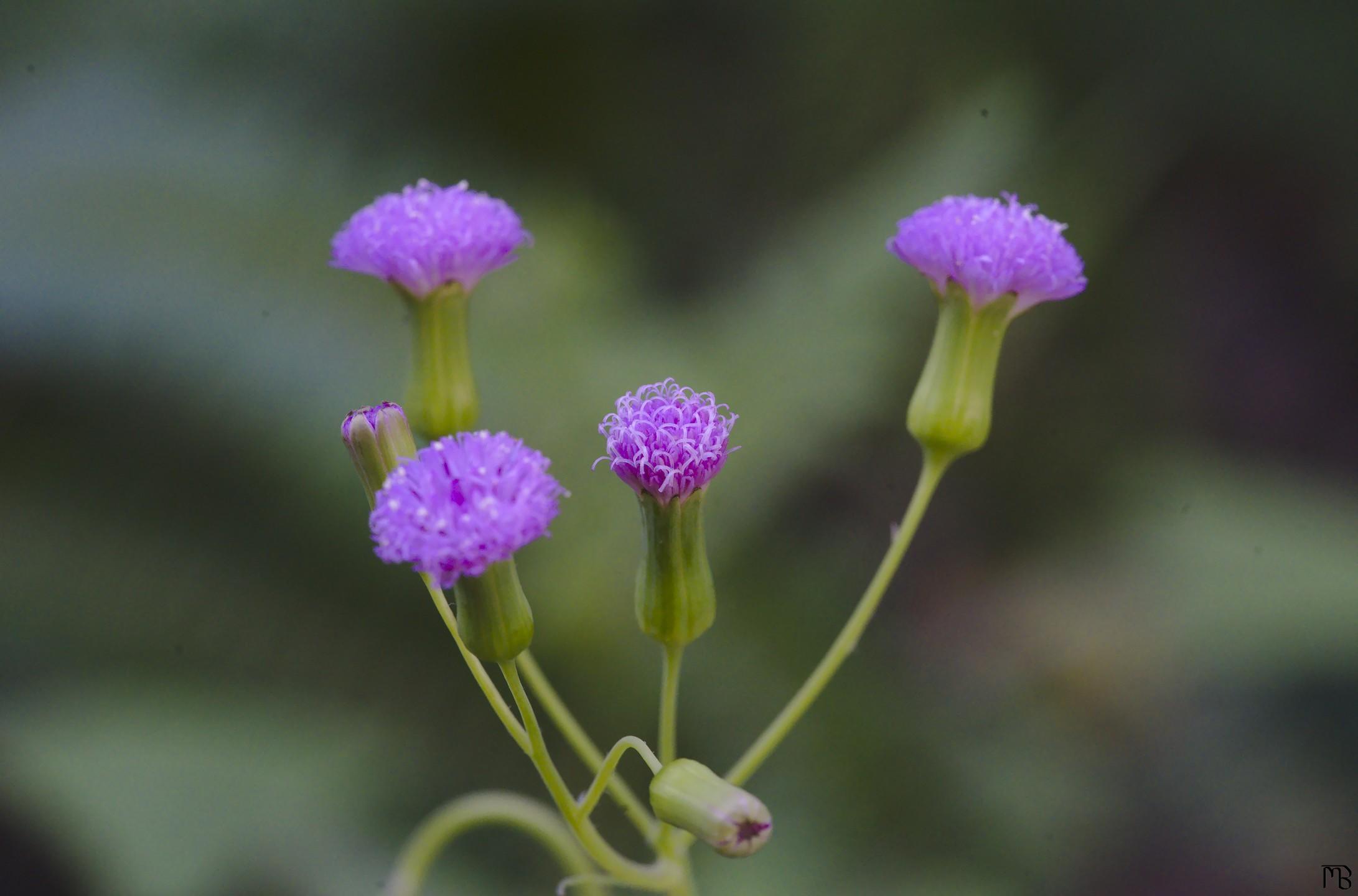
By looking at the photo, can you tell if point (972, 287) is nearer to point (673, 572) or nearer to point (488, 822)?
point (673, 572)

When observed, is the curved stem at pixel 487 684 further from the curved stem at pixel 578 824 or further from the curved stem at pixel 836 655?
the curved stem at pixel 836 655

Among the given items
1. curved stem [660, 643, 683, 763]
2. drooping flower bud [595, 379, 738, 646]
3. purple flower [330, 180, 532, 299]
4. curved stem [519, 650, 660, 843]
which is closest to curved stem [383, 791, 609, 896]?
curved stem [519, 650, 660, 843]

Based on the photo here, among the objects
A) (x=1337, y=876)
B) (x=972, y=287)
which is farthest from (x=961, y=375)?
(x=1337, y=876)

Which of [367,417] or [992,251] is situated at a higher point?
[992,251]

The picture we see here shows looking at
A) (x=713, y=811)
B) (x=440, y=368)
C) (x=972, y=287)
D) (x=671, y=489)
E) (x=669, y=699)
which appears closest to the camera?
(x=713, y=811)

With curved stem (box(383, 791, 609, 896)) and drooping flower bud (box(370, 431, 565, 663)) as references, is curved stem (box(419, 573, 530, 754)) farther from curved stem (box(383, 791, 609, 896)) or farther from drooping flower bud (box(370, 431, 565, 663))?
curved stem (box(383, 791, 609, 896))
